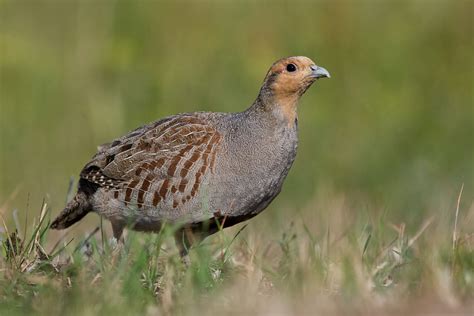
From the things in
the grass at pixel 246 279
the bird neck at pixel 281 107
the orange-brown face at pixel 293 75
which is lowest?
the grass at pixel 246 279

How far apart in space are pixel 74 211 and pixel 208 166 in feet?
3.92

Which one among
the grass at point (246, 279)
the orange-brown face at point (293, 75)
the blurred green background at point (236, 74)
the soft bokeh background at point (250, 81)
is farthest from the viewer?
the blurred green background at point (236, 74)

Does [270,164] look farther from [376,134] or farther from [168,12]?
[168,12]

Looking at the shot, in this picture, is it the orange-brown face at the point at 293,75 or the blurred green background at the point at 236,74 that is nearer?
the orange-brown face at the point at 293,75

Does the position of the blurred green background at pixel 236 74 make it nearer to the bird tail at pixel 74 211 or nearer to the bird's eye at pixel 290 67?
the bird tail at pixel 74 211

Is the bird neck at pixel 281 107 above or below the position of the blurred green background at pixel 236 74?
above

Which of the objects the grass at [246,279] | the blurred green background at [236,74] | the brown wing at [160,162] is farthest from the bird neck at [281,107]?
the blurred green background at [236,74]

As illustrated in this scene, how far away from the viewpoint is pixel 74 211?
599 centimetres

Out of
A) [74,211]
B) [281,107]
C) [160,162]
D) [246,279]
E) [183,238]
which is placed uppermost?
[281,107]

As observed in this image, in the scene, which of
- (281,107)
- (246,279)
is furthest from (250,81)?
(246,279)

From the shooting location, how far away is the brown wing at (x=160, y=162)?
529 cm

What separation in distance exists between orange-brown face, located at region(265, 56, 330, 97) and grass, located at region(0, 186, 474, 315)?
0.98m

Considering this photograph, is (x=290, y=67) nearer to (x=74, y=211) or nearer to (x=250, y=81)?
(x=74, y=211)

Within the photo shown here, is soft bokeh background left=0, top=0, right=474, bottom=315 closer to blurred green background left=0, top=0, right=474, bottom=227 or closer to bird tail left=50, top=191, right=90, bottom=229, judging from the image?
blurred green background left=0, top=0, right=474, bottom=227
